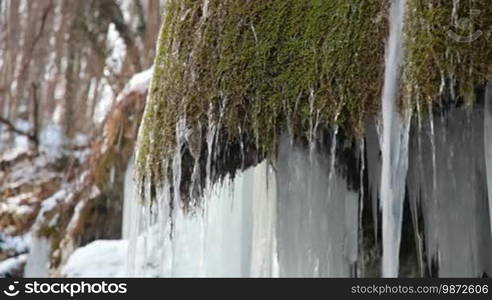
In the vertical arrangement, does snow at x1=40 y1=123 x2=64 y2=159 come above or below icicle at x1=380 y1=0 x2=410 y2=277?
above

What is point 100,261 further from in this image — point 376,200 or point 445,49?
point 445,49

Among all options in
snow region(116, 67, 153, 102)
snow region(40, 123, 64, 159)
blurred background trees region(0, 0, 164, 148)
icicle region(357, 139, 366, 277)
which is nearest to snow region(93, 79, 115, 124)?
blurred background trees region(0, 0, 164, 148)

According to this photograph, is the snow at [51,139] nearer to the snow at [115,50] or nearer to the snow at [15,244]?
the snow at [115,50]

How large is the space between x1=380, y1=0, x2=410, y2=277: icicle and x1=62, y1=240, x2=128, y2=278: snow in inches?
147

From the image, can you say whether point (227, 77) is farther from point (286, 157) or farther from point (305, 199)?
point (305, 199)

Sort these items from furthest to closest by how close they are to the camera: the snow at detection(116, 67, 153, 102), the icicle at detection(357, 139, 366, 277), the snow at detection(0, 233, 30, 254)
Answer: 1. the snow at detection(0, 233, 30, 254)
2. the snow at detection(116, 67, 153, 102)
3. the icicle at detection(357, 139, 366, 277)

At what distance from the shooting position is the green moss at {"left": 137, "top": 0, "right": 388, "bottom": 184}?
2.71 meters

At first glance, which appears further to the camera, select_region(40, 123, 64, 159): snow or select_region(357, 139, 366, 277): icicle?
select_region(40, 123, 64, 159): snow

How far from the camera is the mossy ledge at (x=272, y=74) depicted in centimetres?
257

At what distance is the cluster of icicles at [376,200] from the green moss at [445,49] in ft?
0.25

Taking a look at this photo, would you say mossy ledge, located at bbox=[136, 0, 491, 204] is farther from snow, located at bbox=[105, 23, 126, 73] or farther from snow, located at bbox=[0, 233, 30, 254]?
snow, located at bbox=[105, 23, 126, 73]

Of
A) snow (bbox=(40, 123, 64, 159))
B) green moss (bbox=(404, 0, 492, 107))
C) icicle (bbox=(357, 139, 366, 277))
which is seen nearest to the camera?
green moss (bbox=(404, 0, 492, 107))

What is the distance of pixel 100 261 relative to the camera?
6.21 meters

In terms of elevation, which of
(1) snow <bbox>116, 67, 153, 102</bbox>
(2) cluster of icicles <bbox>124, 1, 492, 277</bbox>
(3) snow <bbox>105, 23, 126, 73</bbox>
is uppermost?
(3) snow <bbox>105, 23, 126, 73</bbox>
